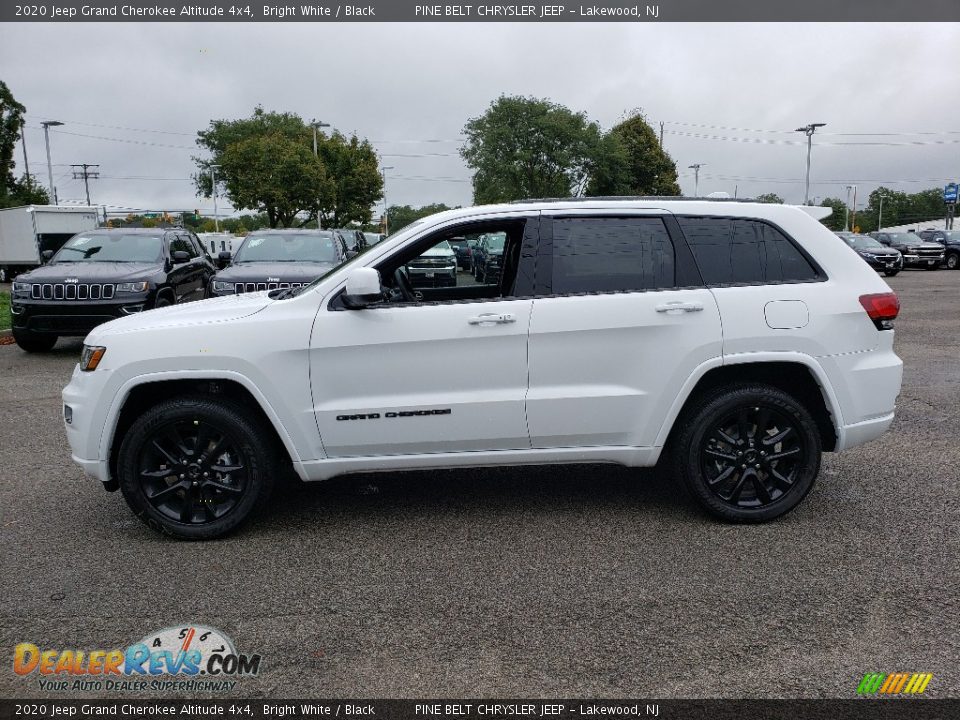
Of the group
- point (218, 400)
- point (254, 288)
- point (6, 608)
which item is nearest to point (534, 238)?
point (218, 400)

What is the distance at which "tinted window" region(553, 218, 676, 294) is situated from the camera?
448 centimetres

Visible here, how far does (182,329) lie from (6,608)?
1567 millimetres

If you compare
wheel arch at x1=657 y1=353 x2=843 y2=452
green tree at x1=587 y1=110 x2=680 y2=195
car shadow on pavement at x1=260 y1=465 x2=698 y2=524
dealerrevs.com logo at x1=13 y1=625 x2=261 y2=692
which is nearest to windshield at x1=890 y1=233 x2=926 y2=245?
green tree at x1=587 y1=110 x2=680 y2=195

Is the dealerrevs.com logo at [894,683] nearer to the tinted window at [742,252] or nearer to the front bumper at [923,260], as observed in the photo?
the tinted window at [742,252]

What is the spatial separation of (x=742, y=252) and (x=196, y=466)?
329 centimetres

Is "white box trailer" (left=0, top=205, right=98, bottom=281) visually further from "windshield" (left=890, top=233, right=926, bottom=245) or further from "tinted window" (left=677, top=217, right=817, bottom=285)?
"windshield" (left=890, top=233, right=926, bottom=245)

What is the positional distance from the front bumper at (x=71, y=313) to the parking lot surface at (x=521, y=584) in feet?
18.0

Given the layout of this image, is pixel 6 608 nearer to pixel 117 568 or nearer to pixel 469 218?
pixel 117 568

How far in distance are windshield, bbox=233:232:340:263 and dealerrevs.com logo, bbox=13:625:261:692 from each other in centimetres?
878

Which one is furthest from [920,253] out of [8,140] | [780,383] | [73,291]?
[8,140]

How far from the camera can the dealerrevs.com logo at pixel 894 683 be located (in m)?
2.97

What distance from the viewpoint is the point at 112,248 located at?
39.6 feet

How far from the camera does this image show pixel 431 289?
5027 mm

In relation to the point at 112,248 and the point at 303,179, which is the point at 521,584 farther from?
the point at 303,179
